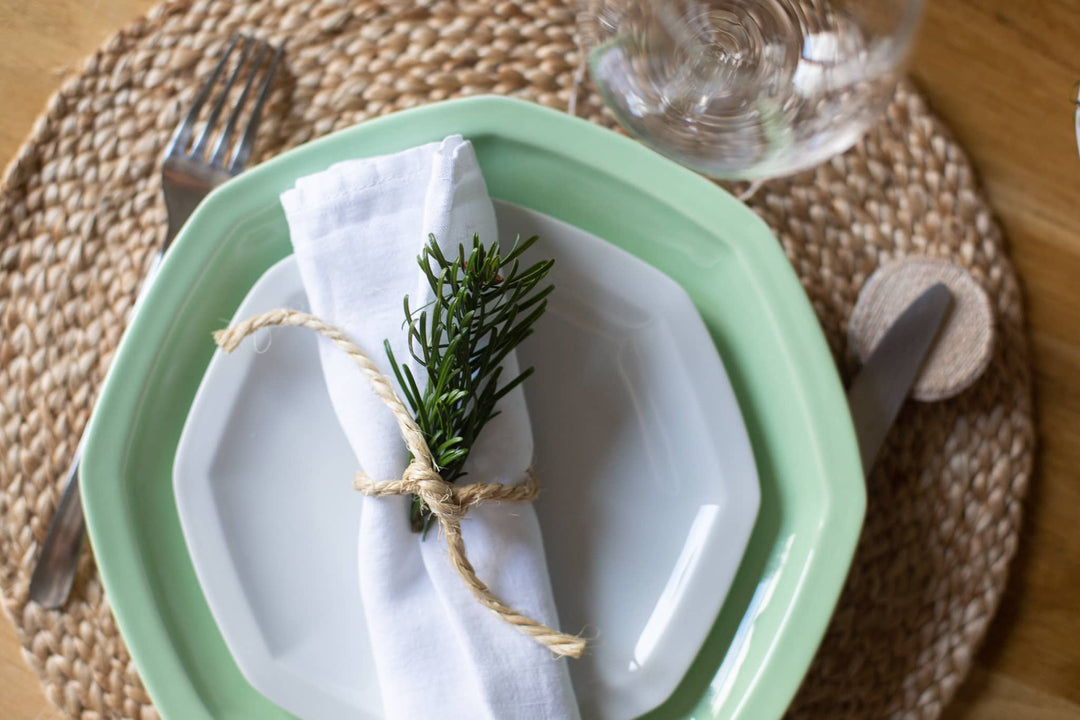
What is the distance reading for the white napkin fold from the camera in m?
0.49

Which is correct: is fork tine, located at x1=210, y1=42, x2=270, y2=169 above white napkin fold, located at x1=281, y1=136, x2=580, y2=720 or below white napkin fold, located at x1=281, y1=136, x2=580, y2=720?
above

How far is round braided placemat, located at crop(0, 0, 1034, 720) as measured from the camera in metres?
0.62

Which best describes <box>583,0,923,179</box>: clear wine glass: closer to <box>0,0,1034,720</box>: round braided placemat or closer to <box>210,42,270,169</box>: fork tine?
<box>0,0,1034,720</box>: round braided placemat

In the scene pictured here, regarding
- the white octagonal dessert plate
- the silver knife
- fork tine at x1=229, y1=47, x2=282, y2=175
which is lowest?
the silver knife

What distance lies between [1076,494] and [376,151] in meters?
0.58

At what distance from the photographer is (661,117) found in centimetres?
52

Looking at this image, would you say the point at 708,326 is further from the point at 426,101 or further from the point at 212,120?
the point at 212,120

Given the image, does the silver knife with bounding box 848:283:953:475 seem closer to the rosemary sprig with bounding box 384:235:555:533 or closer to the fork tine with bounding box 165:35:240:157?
the rosemary sprig with bounding box 384:235:555:533

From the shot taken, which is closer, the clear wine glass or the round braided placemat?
the clear wine glass

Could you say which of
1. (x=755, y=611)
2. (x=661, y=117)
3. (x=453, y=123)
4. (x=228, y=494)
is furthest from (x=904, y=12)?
(x=228, y=494)

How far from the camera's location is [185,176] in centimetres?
61

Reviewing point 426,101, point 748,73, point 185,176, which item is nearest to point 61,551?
point 185,176

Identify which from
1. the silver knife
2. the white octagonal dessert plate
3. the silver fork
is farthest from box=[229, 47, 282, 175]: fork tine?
the silver knife

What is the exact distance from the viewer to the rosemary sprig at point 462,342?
44 cm
